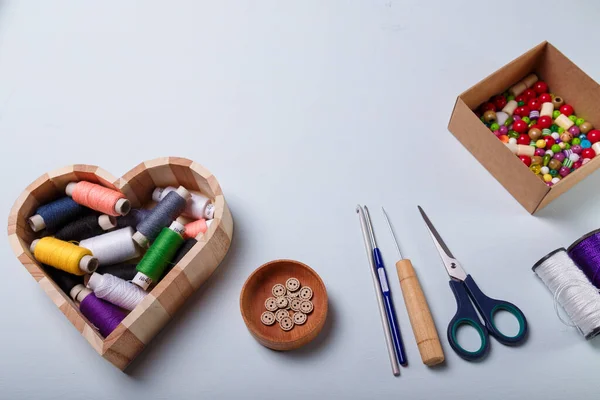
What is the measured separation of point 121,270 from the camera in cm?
149

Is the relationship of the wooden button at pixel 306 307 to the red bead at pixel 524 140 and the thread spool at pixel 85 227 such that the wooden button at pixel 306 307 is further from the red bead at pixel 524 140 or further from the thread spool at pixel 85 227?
the red bead at pixel 524 140

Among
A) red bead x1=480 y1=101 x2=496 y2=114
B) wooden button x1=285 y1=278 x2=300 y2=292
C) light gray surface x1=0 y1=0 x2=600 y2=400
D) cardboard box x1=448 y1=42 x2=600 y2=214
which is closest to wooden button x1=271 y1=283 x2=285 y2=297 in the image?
wooden button x1=285 y1=278 x2=300 y2=292

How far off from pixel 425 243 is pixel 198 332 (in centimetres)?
65

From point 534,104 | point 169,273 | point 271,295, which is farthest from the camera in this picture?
point 534,104

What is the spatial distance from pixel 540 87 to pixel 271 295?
3.54 ft

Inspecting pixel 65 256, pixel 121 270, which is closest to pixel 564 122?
pixel 121 270

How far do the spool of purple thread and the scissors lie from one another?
0.20 m

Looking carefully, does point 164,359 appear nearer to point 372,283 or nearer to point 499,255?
point 372,283

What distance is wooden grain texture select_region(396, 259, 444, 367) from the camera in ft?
4.42

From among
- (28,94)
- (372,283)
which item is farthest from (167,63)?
(372,283)

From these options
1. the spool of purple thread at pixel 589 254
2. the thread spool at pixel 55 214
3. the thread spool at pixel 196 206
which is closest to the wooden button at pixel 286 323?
the thread spool at pixel 196 206

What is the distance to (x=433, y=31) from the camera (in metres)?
1.94

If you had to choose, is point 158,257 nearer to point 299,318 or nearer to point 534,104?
point 299,318

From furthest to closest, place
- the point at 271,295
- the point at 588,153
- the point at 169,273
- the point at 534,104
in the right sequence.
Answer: the point at 534,104 < the point at 588,153 < the point at 271,295 < the point at 169,273
